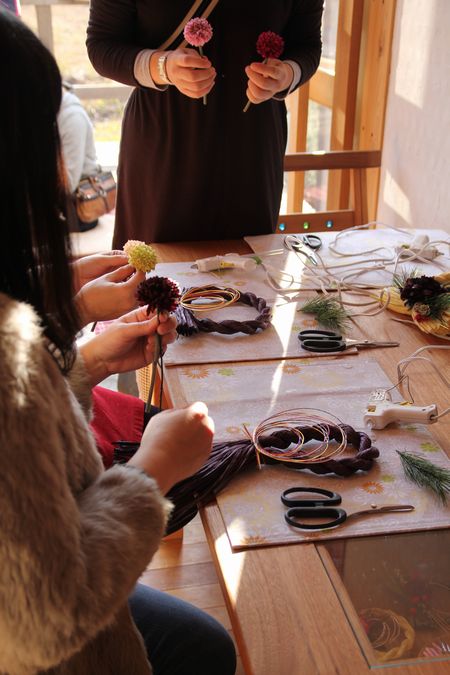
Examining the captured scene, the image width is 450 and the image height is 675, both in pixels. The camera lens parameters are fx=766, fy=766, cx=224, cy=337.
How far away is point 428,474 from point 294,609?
0.28 meters

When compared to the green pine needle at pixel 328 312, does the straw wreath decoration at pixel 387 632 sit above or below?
above

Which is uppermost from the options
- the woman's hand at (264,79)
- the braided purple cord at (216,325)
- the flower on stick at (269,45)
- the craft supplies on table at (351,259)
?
the flower on stick at (269,45)

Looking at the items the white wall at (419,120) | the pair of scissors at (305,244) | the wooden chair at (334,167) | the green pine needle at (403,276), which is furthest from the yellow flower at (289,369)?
the white wall at (419,120)

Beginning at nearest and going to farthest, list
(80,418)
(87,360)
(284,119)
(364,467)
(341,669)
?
1. (341,669)
2. (80,418)
3. (364,467)
4. (87,360)
5. (284,119)

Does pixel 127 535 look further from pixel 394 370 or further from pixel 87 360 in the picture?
pixel 394 370

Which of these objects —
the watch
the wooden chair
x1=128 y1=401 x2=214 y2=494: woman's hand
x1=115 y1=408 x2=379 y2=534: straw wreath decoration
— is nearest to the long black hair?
x1=128 y1=401 x2=214 y2=494: woman's hand

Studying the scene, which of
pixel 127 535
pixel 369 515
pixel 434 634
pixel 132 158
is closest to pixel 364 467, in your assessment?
pixel 369 515

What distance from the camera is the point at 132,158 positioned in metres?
1.84

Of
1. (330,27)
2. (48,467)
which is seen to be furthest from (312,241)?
(330,27)

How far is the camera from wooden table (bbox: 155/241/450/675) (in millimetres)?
720

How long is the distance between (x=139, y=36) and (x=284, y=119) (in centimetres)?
41

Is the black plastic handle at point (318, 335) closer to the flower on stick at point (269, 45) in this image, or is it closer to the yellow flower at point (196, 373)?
the yellow flower at point (196, 373)

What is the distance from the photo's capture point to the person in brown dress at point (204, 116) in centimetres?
168

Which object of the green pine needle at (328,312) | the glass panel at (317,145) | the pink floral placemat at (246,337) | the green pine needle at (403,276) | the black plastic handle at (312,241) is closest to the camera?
the pink floral placemat at (246,337)
